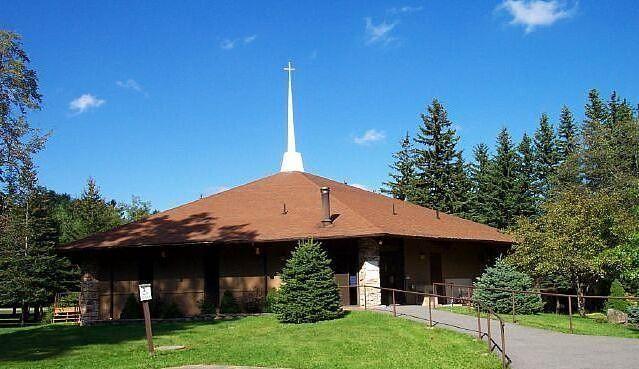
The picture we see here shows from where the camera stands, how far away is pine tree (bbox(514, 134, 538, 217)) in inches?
1699

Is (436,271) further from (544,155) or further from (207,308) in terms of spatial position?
(544,155)

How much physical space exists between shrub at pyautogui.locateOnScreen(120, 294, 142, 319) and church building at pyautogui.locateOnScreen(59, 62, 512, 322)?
3.03 feet

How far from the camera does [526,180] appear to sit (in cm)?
4450

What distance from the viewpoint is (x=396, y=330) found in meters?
14.9

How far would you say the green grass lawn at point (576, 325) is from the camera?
15.7m

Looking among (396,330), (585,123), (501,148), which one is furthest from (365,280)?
(585,123)

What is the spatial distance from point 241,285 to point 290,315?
5.56 meters

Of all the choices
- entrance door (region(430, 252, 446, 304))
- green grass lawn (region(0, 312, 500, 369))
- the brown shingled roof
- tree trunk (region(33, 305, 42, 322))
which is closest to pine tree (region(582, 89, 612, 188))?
the brown shingled roof

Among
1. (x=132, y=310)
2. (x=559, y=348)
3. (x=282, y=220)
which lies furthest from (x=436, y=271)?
(x=559, y=348)

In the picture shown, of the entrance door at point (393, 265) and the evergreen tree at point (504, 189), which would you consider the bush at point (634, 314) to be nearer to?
the entrance door at point (393, 265)

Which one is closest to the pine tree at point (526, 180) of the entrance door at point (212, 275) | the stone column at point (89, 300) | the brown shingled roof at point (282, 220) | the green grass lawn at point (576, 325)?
the brown shingled roof at point (282, 220)

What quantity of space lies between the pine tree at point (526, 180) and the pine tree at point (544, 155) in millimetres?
475

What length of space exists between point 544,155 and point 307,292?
34.9 meters

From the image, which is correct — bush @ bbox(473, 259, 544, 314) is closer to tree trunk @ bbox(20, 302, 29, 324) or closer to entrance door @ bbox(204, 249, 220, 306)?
entrance door @ bbox(204, 249, 220, 306)
